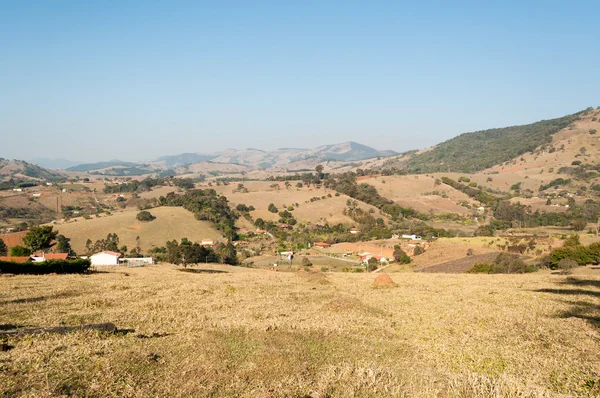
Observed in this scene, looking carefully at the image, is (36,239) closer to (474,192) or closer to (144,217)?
(144,217)

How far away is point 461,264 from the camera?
196 ft

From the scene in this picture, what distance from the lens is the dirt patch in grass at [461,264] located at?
188 ft

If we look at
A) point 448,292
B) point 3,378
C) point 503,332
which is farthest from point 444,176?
point 3,378

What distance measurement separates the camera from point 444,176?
632 ft

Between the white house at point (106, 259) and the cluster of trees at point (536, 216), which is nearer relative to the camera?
the white house at point (106, 259)

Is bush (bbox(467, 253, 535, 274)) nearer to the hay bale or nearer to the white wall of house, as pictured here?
the hay bale

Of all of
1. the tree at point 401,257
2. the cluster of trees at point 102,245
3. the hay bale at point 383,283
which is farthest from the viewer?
the cluster of trees at point 102,245

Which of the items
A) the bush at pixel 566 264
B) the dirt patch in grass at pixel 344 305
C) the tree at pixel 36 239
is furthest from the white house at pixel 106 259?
the bush at pixel 566 264

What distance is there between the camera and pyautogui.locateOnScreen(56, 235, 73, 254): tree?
247 ft

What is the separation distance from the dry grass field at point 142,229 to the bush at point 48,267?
4675 centimetres

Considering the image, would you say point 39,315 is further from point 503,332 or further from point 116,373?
point 503,332

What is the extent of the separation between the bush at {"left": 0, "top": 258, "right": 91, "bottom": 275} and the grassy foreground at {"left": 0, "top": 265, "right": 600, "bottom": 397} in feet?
27.4

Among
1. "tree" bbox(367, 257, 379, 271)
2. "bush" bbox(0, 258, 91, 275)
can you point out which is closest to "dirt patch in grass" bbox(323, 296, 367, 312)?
"bush" bbox(0, 258, 91, 275)

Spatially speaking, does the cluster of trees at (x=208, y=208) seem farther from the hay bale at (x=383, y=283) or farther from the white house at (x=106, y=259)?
the hay bale at (x=383, y=283)
